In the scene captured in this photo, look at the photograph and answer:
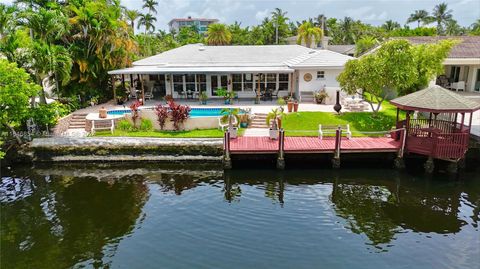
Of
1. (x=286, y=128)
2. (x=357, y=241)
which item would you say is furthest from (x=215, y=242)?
(x=286, y=128)

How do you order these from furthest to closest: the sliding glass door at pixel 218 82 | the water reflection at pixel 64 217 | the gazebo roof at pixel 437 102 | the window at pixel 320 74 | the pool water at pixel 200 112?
the sliding glass door at pixel 218 82 < the window at pixel 320 74 < the pool water at pixel 200 112 < the gazebo roof at pixel 437 102 < the water reflection at pixel 64 217

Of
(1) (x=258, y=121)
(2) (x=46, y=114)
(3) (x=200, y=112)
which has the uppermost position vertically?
(2) (x=46, y=114)

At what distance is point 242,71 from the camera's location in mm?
28922

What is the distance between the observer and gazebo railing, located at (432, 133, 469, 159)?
18250 mm

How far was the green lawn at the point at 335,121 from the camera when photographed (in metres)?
22.5

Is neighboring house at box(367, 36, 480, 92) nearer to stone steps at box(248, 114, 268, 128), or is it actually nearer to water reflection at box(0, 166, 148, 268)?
stone steps at box(248, 114, 268, 128)

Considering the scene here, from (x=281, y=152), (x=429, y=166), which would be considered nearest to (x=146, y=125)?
(x=281, y=152)

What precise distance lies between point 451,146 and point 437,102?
228 centimetres

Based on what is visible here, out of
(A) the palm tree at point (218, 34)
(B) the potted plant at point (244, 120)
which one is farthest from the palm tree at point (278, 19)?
(B) the potted plant at point (244, 120)

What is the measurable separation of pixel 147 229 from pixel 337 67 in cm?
2060

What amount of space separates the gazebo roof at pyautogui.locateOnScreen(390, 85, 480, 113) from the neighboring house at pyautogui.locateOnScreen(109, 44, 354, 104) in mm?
9387

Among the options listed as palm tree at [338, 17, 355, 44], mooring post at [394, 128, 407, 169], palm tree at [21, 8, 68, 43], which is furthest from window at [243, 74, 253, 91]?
palm tree at [338, 17, 355, 44]

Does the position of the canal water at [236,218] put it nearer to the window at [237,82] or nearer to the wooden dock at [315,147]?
the wooden dock at [315,147]

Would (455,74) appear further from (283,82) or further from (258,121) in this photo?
(258,121)
